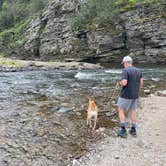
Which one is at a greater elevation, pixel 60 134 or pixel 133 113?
pixel 133 113

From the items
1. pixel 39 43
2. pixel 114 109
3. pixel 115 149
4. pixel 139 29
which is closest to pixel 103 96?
pixel 114 109

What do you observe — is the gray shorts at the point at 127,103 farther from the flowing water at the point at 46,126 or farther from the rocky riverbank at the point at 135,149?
the flowing water at the point at 46,126

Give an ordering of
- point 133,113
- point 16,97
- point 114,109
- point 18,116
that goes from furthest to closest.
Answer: point 16,97, point 114,109, point 18,116, point 133,113

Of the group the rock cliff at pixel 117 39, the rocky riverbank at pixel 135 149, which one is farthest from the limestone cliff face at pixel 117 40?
the rocky riverbank at pixel 135 149

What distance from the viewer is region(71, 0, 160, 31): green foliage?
61.6 metres

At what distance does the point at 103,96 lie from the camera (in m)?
20.4

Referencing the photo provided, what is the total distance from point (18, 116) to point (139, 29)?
46632 millimetres

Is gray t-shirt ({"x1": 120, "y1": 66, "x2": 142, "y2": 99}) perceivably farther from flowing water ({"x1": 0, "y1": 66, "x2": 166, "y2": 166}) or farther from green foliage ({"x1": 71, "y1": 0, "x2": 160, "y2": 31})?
green foliage ({"x1": 71, "y1": 0, "x2": 160, "y2": 31})

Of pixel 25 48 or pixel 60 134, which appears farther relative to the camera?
pixel 25 48

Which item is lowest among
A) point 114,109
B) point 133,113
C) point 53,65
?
point 53,65

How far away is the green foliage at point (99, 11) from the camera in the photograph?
202ft

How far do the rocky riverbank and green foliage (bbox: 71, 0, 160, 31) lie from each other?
5058cm

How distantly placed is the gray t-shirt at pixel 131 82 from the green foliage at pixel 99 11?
51.5 m

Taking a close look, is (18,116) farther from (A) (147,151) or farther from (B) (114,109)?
(A) (147,151)
